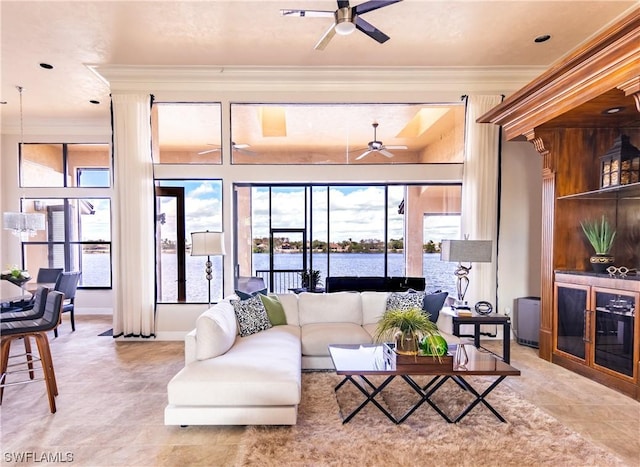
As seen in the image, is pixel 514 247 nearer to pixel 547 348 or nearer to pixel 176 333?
pixel 547 348

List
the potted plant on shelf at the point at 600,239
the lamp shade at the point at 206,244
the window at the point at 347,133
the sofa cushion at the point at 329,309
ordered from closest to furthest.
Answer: the potted plant on shelf at the point at 600,239
the sofa cushion at the point at 329,309
the lamp shade at the point at 206,244
the window at the point at 347,133

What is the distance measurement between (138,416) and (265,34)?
4.04 meters

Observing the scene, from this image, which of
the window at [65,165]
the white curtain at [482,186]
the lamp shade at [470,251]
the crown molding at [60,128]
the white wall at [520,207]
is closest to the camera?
the lamp shade at [470,251]

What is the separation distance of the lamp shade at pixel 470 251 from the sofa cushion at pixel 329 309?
1.27 metres

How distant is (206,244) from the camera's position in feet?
14.2

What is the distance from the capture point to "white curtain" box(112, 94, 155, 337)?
16.0 ft

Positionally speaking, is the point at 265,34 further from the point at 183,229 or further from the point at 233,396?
the point at 233,396

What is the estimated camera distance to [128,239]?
16.1ft

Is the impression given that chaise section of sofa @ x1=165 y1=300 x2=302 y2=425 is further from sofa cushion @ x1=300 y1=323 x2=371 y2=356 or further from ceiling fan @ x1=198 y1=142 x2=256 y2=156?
ceiling fan @ x1=198 y1=142 x2=256 y2=156

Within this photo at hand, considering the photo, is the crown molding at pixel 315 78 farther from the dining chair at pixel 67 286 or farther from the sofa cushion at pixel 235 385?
the sofa cushion at pixel 235 385

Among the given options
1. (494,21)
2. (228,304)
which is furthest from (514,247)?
(228,304)

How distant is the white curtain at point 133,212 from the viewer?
4875 millimetres

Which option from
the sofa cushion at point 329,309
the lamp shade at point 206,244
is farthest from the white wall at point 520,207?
the lamp shade at point 206,244

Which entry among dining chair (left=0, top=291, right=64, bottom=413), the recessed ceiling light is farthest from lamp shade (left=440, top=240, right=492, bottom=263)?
dining chair (left=0, top=291, right=64, bottom=413)
